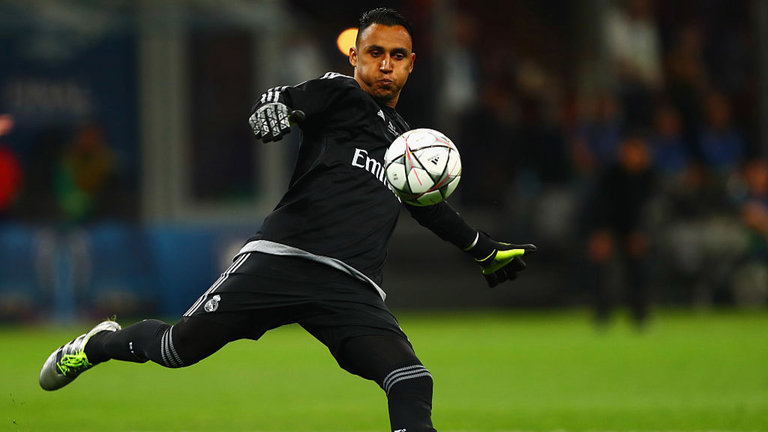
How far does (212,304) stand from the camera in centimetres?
587

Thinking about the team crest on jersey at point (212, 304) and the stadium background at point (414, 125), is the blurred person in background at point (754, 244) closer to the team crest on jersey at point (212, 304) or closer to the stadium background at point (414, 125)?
the stadium background at point (414, 125)

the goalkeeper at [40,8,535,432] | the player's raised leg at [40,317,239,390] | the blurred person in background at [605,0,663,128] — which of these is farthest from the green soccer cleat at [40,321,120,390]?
the blurred person in background at [605,0,663,128]

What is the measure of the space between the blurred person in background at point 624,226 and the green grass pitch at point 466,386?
43cm

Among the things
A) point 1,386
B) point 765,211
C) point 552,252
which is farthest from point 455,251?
point 1,386

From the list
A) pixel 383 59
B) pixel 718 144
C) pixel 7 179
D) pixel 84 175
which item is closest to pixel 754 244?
pixel 718 144

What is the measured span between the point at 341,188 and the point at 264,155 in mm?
14570

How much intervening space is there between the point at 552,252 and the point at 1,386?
36.1ft

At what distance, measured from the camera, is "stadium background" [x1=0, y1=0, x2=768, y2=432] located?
741 inches

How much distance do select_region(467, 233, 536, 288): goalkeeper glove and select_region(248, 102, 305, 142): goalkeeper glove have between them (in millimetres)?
1225

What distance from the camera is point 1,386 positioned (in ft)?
35.7

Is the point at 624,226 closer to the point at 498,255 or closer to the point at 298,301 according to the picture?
A: the point at 498,255

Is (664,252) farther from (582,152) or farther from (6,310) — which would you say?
(6,310)

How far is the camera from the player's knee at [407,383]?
5.54 metres

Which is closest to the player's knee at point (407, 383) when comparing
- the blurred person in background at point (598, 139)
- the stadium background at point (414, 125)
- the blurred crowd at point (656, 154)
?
the stadium background at point (414, 125)
